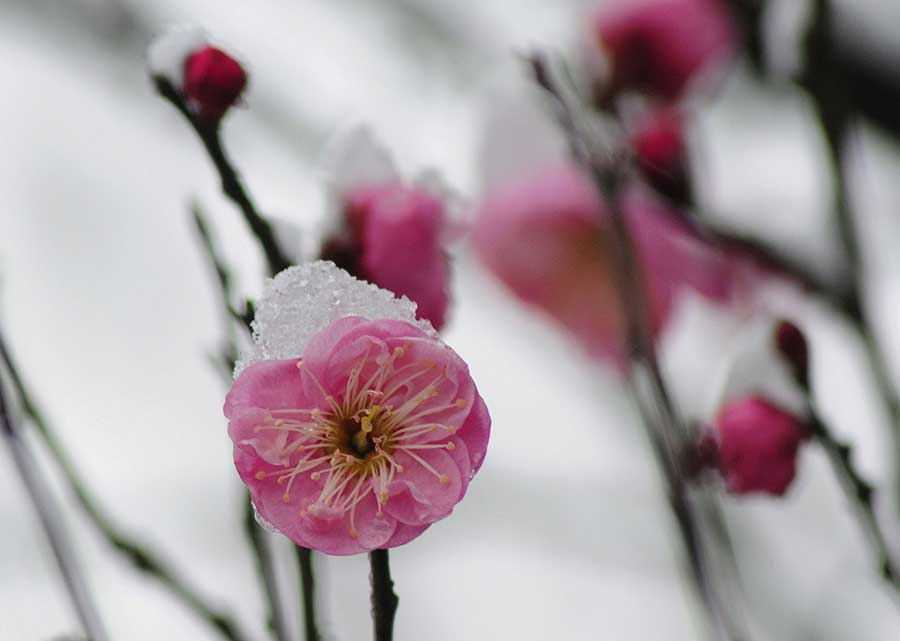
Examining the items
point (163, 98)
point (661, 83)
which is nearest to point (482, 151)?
point (661, 83)

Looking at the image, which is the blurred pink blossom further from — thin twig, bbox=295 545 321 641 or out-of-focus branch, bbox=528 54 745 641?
out-of-focus branch, bbox=528 54 745 641

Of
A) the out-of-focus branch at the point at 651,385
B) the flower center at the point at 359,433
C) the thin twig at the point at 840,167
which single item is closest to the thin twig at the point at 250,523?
the flower center at the point at 359,433

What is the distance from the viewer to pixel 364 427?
0.48 m

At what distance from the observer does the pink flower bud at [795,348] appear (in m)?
0.73

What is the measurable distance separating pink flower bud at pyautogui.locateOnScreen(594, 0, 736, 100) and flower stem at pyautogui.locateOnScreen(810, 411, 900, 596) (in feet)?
2.21

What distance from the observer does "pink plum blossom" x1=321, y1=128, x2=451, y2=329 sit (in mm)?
667

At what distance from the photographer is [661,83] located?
1.27m

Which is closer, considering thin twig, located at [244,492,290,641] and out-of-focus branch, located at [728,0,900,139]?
thin twig, located at [244,492,290,641]

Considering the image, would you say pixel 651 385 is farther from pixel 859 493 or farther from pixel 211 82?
pixel 211 82

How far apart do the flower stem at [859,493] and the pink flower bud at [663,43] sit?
26.5 inches

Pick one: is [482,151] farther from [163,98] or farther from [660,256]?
[163,98]

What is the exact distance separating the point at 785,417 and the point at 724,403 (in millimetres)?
53

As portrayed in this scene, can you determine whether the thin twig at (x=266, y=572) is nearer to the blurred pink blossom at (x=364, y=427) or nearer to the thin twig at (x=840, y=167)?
the blurred pink blossom at (x=364, y=427)

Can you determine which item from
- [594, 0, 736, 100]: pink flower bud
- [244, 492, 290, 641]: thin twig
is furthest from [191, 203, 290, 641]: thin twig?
[594, 0, 736, 100]: pink flower bud
